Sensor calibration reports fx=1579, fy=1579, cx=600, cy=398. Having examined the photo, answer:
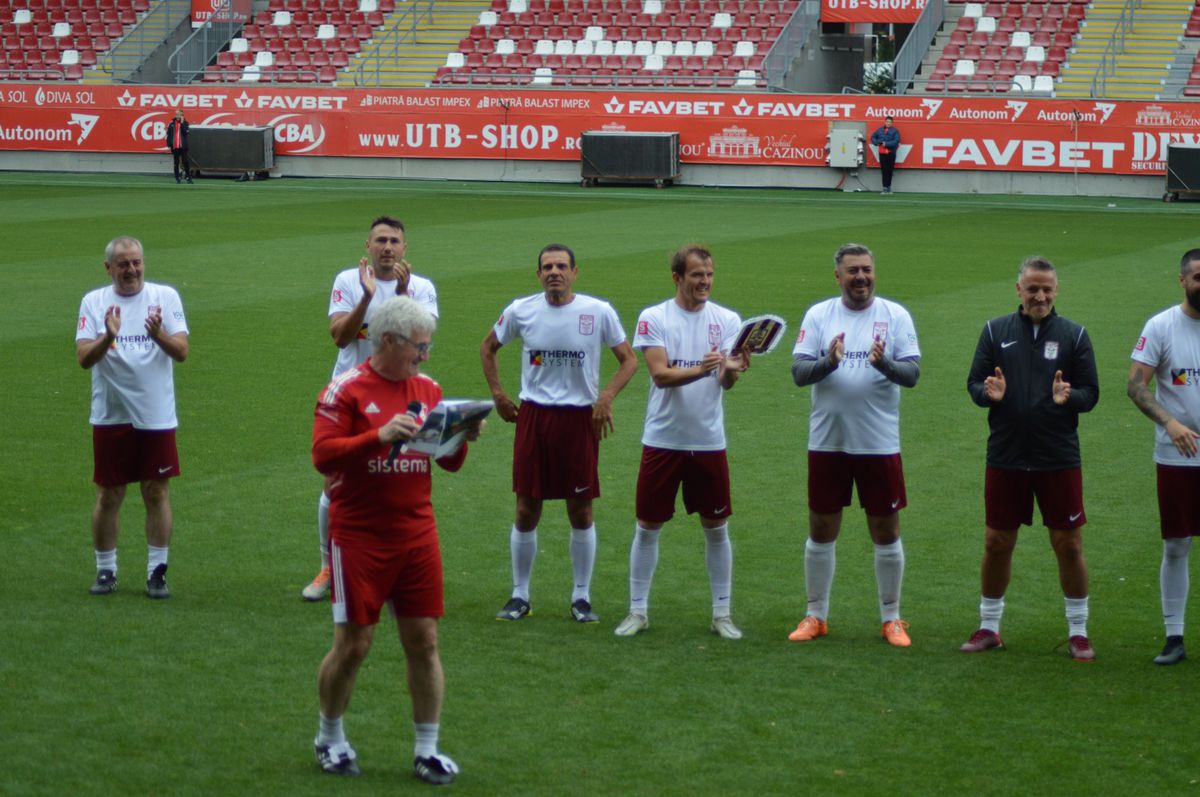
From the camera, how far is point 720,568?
27.9 ft

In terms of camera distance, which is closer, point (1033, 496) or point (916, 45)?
point (1033, 496)

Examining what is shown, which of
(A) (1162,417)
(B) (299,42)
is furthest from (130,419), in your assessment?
(B) (299,42)

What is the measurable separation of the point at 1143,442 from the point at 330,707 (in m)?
8.97

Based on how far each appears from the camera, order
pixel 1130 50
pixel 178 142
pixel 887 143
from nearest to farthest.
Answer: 1. pixel 887 143
2. pixel 1130 50
3. pixel 178 142

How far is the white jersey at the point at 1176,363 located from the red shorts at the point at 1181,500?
0.05 meters

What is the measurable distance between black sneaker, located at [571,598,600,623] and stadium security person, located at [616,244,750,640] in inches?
9.2

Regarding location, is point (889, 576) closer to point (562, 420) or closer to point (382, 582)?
point (562, 420)

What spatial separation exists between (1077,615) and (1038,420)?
3.44 feet

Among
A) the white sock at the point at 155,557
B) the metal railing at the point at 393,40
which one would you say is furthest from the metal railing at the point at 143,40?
the white sock at the point at 155,557

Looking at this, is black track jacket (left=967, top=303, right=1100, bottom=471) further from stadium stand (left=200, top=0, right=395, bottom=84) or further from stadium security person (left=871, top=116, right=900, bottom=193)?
stadium stand (left=200, top=0, right=395, bottom=84)

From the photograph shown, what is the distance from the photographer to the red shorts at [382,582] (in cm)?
615

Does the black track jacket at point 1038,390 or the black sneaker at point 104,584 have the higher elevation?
the black track jacket at point 1038,390

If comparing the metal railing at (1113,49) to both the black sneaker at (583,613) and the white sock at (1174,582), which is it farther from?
the black sneaker at (583,613)

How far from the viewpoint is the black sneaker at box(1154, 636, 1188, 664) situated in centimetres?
795
